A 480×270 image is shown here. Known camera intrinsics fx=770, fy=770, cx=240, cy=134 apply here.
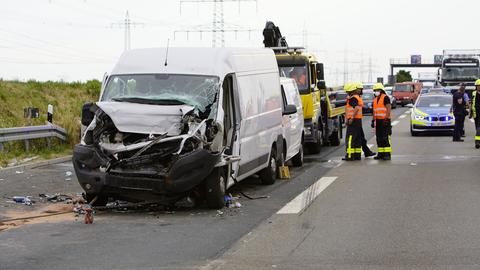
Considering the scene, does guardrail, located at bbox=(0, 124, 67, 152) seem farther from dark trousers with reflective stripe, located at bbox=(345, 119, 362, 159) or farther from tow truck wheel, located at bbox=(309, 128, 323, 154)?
dark trousers with reflective stripe, located at bbox=(345, 119, 362, 159)

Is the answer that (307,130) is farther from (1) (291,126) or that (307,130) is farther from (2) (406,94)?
(2) (406,94)

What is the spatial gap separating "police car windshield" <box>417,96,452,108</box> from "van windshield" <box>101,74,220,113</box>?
17082mm

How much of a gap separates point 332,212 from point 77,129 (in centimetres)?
1208

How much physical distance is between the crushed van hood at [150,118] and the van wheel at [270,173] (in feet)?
Result: 11.3

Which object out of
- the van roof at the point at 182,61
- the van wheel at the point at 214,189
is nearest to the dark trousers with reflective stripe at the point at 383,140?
the van roof at the point at 182,61

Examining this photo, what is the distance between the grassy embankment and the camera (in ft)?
60.4

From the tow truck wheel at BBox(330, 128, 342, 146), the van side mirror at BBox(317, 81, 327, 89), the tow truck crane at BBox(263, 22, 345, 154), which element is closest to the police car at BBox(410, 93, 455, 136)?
the tow truck wheel at BBox(330, 128, 342, 146)

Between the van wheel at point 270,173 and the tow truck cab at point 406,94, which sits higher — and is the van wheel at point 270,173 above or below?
above

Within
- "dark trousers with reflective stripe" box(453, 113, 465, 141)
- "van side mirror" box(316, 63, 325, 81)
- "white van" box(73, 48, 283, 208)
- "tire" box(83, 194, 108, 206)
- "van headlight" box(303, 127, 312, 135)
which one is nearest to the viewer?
"white van" box(73, 48, 283, 208)

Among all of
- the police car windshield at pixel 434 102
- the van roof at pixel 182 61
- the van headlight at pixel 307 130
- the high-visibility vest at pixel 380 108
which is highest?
the van roof at pixel 182 61

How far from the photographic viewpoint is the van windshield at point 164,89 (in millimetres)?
10828

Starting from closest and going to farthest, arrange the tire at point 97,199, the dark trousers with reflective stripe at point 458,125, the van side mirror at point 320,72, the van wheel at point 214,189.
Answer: the van wheel at point 214,189 → the tire at point 97,199 → the van side mirror at point 320,72 → the dark trousers with reflective stripe at point 458,125

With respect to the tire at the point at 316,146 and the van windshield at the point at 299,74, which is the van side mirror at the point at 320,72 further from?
the tire at the point at 316,146

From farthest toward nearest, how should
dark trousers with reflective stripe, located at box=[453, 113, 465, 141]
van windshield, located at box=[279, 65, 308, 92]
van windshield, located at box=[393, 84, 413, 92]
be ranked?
van windshield, located at box=[393, 84, 413, 92] → dark trousers with reflective stripe, located at box=[453, 113, 465, 141] → van windshield, located at box=[279, 65, 308, 92]
